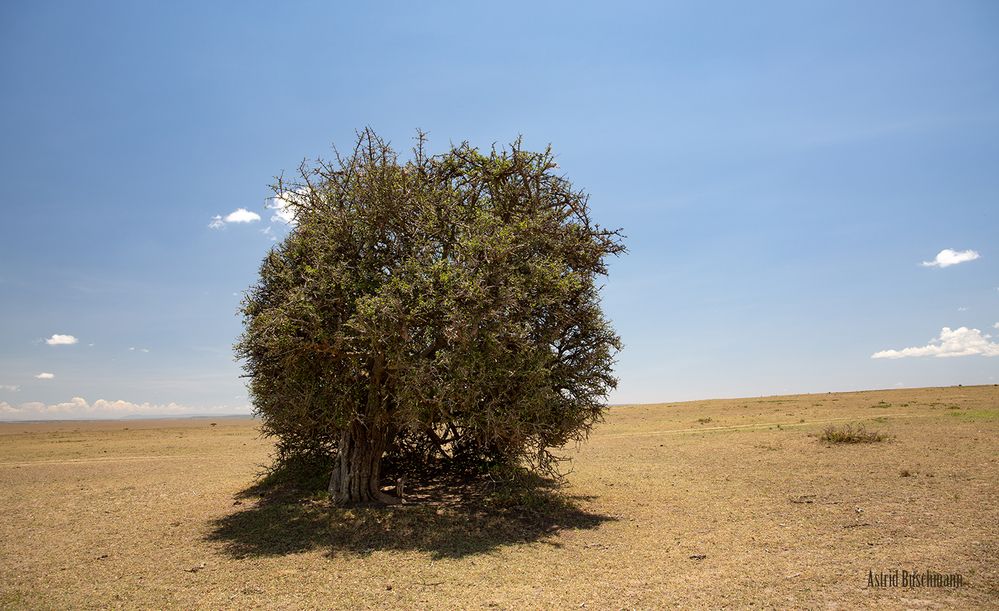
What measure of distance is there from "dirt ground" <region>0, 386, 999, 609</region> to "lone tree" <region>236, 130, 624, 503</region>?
2.30 meters

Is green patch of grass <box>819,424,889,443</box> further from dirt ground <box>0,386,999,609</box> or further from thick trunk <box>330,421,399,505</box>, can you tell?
thick trunk <box>330,421,399,505</box>

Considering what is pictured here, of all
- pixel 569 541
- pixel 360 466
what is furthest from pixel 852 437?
pixel 360 466

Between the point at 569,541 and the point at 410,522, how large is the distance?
3.53 m

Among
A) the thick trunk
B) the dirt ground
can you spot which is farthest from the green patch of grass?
the thick trunk

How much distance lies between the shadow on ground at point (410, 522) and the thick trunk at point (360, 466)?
1.63 feet

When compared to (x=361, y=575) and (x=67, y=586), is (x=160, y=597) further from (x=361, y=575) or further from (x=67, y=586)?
(x=361, y=575)

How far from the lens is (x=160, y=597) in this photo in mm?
8602

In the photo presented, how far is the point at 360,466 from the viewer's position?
46.1 ft

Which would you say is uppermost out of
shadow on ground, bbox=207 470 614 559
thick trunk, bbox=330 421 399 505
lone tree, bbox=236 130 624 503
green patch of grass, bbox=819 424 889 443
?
lone tree, bbox=236 130 624 503

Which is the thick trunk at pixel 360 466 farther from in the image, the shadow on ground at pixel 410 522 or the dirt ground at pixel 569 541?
the dirt ground at pixel 569 541

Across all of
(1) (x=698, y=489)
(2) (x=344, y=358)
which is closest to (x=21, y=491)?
(2) (x=344, y=358)

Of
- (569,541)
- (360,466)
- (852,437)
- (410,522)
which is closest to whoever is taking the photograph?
(569,541)

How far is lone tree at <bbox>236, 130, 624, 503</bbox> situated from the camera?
1152 centimetres

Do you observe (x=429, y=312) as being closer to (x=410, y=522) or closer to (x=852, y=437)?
(x=410, y=522)
